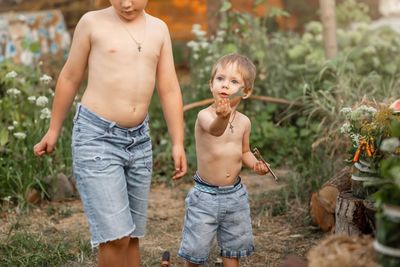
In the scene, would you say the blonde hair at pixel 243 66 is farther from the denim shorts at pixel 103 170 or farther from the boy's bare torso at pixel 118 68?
the denim shorts at pixel 103 170

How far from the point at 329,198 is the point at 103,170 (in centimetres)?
195

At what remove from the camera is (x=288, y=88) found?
7.59 m

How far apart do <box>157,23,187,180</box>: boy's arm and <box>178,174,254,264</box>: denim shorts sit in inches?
9.6

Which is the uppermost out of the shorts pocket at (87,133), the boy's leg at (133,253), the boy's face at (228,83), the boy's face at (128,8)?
the boy's face at (128,8)

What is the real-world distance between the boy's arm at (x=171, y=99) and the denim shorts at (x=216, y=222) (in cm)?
24

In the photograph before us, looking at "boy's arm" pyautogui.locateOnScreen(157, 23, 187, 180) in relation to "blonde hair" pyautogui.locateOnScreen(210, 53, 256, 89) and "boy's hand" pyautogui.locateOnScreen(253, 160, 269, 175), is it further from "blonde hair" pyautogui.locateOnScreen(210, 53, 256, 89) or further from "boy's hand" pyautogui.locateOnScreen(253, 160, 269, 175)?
"boy's hand" pyautogui.locateOnScreen(253, 160, 269, 175)

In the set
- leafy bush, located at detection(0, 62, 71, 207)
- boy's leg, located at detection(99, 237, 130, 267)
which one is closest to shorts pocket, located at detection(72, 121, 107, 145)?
boy's leg, located at detection(99, 237, 130, 267)

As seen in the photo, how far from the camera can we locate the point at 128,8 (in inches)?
145

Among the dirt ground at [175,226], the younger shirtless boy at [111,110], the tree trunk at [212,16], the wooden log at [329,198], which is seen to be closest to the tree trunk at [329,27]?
the tree trunk at [212,16]

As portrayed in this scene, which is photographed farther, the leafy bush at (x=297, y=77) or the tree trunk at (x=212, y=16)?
the tree trunk at (x=212, y=16)

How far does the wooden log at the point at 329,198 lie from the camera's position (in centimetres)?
511

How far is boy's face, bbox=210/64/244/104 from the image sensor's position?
4008mm

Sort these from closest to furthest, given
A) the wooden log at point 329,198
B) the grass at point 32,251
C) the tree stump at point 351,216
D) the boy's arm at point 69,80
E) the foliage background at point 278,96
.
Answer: the boy's arm at point 69,80 < the tree stump at point 351,216 < the grass at point 32,251 < the wooden log at point 329,198 < the foliage background at point 278,96

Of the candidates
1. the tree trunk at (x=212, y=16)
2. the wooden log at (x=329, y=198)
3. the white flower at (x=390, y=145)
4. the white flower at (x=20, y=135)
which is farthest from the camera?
the tree trunk at (x=212, y=16)
